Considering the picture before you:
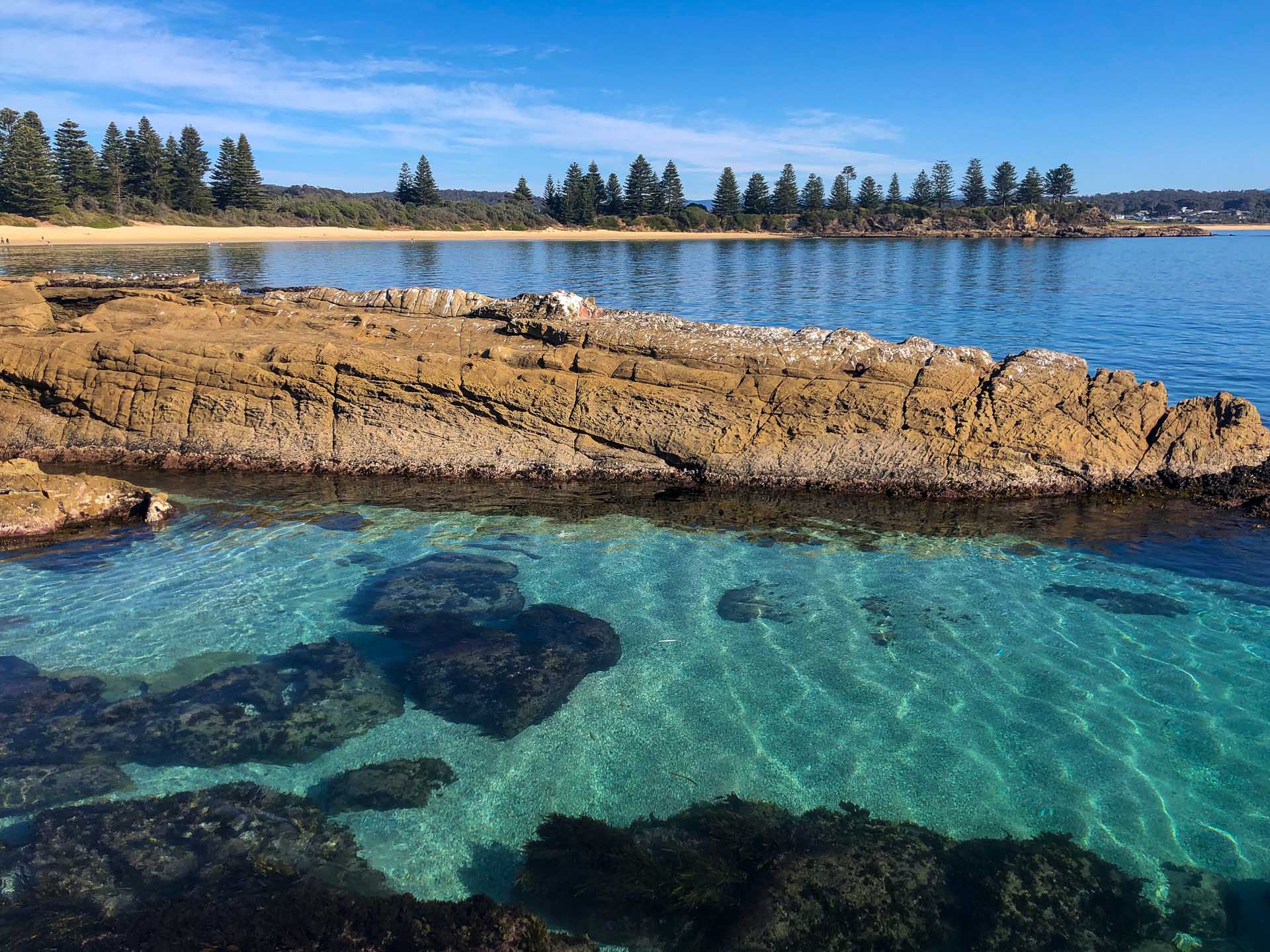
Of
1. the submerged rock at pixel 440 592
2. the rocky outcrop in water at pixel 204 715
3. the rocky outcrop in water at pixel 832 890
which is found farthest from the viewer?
the submerged rock at pixel 440 592

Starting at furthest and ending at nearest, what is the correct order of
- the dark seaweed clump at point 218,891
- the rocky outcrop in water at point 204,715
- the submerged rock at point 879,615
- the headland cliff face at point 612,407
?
the headland cliff face at point 612,407, the submerged rock at point 879,615, the rocky outcrop in water at point 204,715, the dark seaweed clump at point 218,891

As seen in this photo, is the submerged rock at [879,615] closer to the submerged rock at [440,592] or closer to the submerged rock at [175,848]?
the submerged rock at [440,592]

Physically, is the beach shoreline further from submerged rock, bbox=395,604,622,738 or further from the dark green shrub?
submerged rock, bbox=395,604,622,738

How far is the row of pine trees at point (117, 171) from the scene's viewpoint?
217 ft

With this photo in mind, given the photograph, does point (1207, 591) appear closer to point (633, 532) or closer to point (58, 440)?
point (633, 532)

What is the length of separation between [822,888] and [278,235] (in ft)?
266

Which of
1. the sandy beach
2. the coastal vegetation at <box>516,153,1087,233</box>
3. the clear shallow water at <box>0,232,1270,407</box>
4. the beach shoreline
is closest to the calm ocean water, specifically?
the clear shallow water at <box>0,232,1270,407</box>

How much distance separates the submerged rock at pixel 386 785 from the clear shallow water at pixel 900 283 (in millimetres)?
16234

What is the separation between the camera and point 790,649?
6684 millimetres

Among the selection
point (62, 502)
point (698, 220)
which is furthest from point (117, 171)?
point (62, 502)

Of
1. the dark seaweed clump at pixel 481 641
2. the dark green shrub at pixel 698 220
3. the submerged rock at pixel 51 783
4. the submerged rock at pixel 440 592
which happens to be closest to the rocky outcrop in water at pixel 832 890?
the dark seaweed clump at pixel 481 641

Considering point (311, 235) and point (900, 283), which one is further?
point (311, 235)

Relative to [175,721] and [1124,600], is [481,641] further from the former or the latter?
[1124,600]

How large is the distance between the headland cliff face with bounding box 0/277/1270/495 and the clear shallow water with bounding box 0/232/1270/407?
695 centimetres
